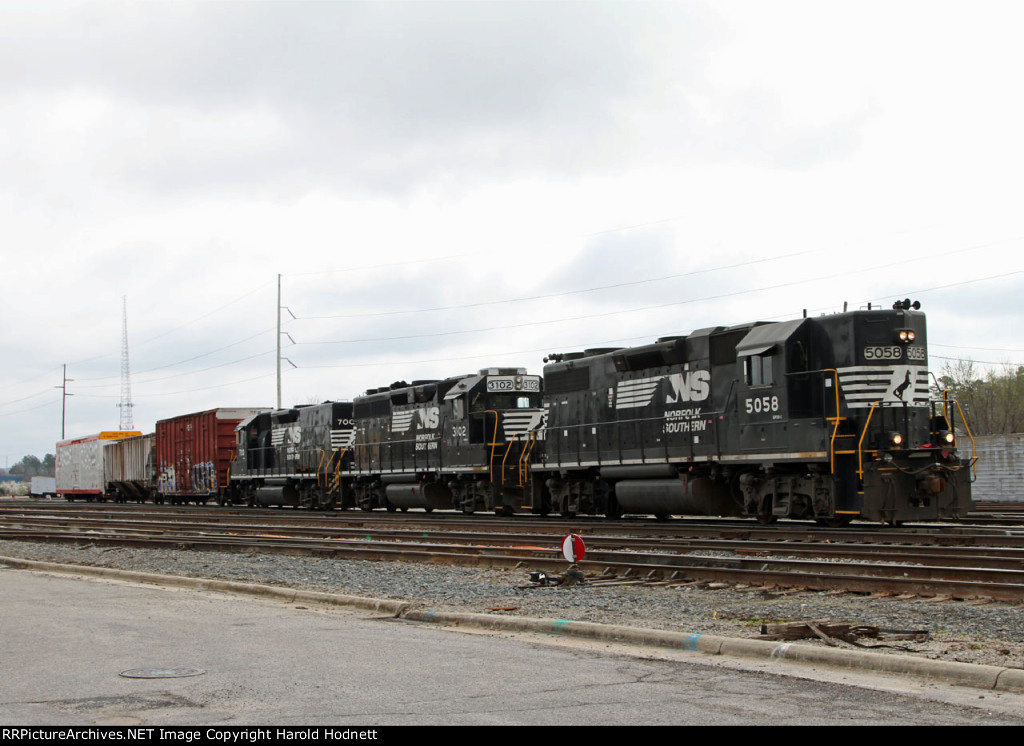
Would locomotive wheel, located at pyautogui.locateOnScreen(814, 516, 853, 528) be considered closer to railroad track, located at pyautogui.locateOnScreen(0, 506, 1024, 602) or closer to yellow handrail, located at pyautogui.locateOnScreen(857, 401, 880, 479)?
railroad track, located at pyautogui.locateOnScreen(0, 506, 1024, 602)

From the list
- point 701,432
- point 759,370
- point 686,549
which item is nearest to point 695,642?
point 686,549

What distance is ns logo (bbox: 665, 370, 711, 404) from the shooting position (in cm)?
2184

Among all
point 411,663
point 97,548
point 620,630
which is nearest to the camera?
point 411,663

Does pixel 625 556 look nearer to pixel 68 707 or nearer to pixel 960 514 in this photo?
pixel 960 514

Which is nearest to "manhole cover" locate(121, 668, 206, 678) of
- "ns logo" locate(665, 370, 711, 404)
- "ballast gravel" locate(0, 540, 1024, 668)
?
"ballast gravel" locate(0, 540, 1024, 668)

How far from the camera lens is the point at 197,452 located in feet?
149

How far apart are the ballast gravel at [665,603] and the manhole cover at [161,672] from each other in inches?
148

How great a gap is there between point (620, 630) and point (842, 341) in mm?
11431

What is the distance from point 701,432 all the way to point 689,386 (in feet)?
3.66

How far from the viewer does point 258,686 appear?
6836 millimetres

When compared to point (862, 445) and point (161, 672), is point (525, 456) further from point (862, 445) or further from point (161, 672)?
point (161, 672)

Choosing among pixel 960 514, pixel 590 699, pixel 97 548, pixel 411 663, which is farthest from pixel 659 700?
pixel 97 548
